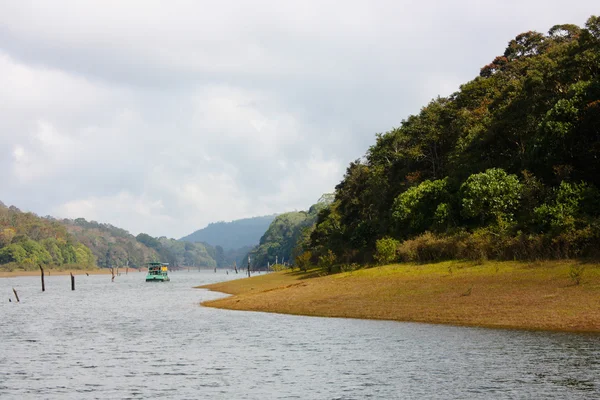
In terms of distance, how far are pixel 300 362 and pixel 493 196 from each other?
40672 millimetres

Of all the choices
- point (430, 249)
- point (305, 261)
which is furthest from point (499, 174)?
point (305, 261)

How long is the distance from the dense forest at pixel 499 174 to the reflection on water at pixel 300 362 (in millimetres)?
20579

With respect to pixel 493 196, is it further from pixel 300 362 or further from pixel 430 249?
pixel 300 362

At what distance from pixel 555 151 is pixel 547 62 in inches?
750

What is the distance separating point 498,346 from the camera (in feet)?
108

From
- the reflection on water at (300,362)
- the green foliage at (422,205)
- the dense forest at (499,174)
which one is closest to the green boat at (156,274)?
the dense forest at (499,174)

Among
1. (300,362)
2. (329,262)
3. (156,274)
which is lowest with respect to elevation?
(300,362)

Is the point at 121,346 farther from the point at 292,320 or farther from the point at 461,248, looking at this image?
the point at 461,248

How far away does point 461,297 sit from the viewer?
158ft

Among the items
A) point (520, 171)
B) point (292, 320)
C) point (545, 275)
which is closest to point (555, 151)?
point (520, 171)

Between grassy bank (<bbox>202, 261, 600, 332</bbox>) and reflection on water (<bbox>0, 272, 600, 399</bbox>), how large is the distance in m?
2.74

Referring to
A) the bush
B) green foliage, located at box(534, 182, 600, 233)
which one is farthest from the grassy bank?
green foliage, located at box(534, 182, 600, 233)

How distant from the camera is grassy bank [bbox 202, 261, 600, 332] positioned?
1592 inches

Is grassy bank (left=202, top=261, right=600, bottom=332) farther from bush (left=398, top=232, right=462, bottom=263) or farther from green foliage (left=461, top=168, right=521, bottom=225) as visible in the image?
green foliage (left=461, top=168, right=521, bottom=225)
